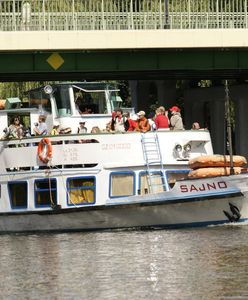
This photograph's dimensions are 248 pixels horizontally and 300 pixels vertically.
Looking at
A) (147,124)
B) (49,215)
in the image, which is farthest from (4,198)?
(147,124)

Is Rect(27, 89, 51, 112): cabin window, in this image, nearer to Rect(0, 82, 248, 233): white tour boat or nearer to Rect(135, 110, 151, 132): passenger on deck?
Rect(0, 82, 248, 233): white tour boat

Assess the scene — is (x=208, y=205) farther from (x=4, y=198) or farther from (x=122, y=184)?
(x=4, y=198)

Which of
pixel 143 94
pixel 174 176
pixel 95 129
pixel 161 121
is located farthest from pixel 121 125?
pixel 143 94

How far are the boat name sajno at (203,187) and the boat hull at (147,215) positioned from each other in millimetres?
272

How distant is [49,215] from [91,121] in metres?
3.49

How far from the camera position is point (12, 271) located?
28.9 m

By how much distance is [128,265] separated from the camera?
29.2 m

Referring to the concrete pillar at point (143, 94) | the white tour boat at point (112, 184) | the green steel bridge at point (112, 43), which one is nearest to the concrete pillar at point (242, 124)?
the concrete pillar at point (143, 94)

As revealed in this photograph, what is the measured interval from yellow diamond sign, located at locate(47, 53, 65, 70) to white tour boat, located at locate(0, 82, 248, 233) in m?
10.8

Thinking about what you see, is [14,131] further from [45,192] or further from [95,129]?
[95,129]

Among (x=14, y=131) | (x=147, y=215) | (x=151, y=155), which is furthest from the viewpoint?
(x=14, y=131)

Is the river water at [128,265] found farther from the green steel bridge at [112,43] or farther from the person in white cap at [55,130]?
the green steel bridge at [112,43]

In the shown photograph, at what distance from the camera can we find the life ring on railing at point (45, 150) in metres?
38.3

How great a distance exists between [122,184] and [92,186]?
864 mm
